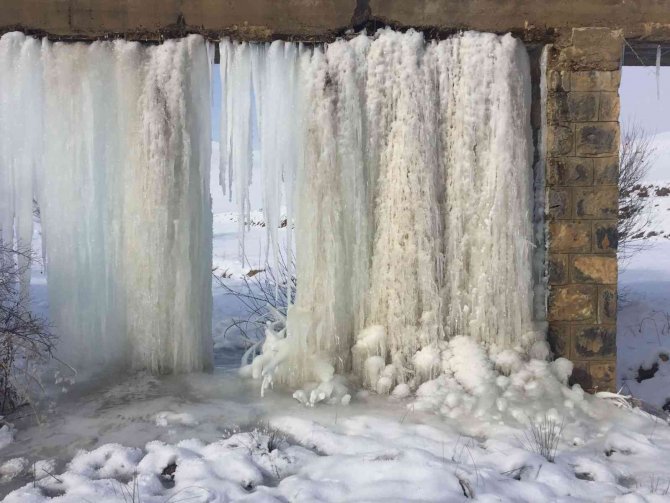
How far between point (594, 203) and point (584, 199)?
8 cm

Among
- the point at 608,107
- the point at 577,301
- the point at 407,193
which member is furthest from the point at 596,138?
the point at 407,193

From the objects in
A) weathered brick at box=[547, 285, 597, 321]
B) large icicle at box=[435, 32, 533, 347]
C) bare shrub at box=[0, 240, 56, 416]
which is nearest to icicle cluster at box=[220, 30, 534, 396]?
large icicle at box=[435, 32, 533, 347]

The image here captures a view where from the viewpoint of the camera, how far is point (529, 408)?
12.7ft

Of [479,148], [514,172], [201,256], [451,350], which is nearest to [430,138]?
[479,148]

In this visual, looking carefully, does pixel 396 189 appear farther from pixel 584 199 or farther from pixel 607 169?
pixel 607 169

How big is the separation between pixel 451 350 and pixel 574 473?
4.16ft

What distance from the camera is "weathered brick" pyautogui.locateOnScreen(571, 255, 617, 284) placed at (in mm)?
4285

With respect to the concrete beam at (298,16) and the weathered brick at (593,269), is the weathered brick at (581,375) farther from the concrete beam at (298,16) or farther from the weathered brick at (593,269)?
the concrete beam at (298,16)

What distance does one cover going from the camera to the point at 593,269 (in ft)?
14.1

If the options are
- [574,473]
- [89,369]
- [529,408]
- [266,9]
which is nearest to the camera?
[574,473]

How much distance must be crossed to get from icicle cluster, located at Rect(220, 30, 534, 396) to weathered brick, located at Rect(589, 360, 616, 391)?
0.56 metres

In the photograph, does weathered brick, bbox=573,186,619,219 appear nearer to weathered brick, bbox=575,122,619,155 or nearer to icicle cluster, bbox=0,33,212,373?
weathered brick, bbox=575,122,619,155

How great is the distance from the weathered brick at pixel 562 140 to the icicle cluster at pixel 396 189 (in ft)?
0.55

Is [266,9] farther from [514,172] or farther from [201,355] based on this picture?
[201,355]
